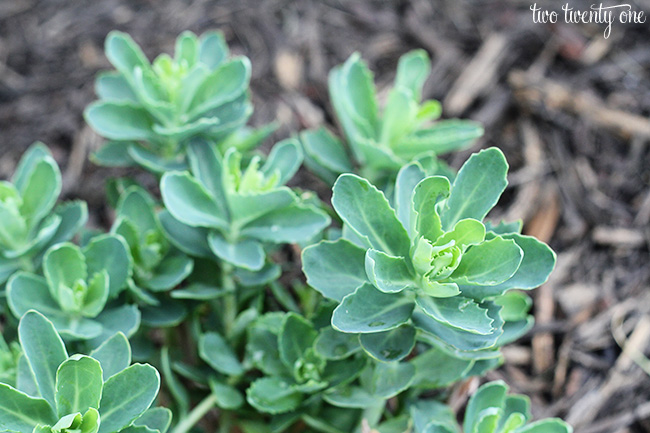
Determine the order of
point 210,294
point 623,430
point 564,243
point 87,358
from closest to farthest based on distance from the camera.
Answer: point 87,358 → point 210,294 → point 623,430 → point 564,243

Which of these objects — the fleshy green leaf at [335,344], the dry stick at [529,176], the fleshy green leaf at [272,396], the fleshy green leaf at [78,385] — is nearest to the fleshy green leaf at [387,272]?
the fleshy green leaf at [335,344]

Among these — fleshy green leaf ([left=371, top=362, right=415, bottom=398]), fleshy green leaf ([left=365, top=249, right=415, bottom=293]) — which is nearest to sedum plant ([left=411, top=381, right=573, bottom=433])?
fleshy green leaf ([left=371, top=362, right=415, bottom=398])

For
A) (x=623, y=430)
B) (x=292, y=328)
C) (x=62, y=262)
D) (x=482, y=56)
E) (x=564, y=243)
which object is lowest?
(x=623, y=430)

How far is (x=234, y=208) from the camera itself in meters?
1.66

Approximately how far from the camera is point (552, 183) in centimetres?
279

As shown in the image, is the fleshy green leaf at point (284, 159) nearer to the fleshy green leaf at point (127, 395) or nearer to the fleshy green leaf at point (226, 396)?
the fleshy green leaf at point (226, 396)

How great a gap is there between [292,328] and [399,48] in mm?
2005

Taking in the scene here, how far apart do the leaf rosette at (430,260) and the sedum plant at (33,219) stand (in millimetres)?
744

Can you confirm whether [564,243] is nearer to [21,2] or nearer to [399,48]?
[399,48]

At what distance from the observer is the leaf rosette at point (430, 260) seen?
1.32 metres

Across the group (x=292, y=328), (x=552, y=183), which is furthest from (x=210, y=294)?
(x=552, y=183)

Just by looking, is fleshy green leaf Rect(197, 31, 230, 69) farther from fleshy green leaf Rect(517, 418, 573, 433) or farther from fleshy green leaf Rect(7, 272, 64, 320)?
fleshy green leaf Rect(517, 418, 573, 433)

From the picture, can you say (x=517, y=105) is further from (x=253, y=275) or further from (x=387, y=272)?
(x=387, y=272)

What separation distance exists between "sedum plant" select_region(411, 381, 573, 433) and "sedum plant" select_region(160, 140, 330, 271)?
551mm
